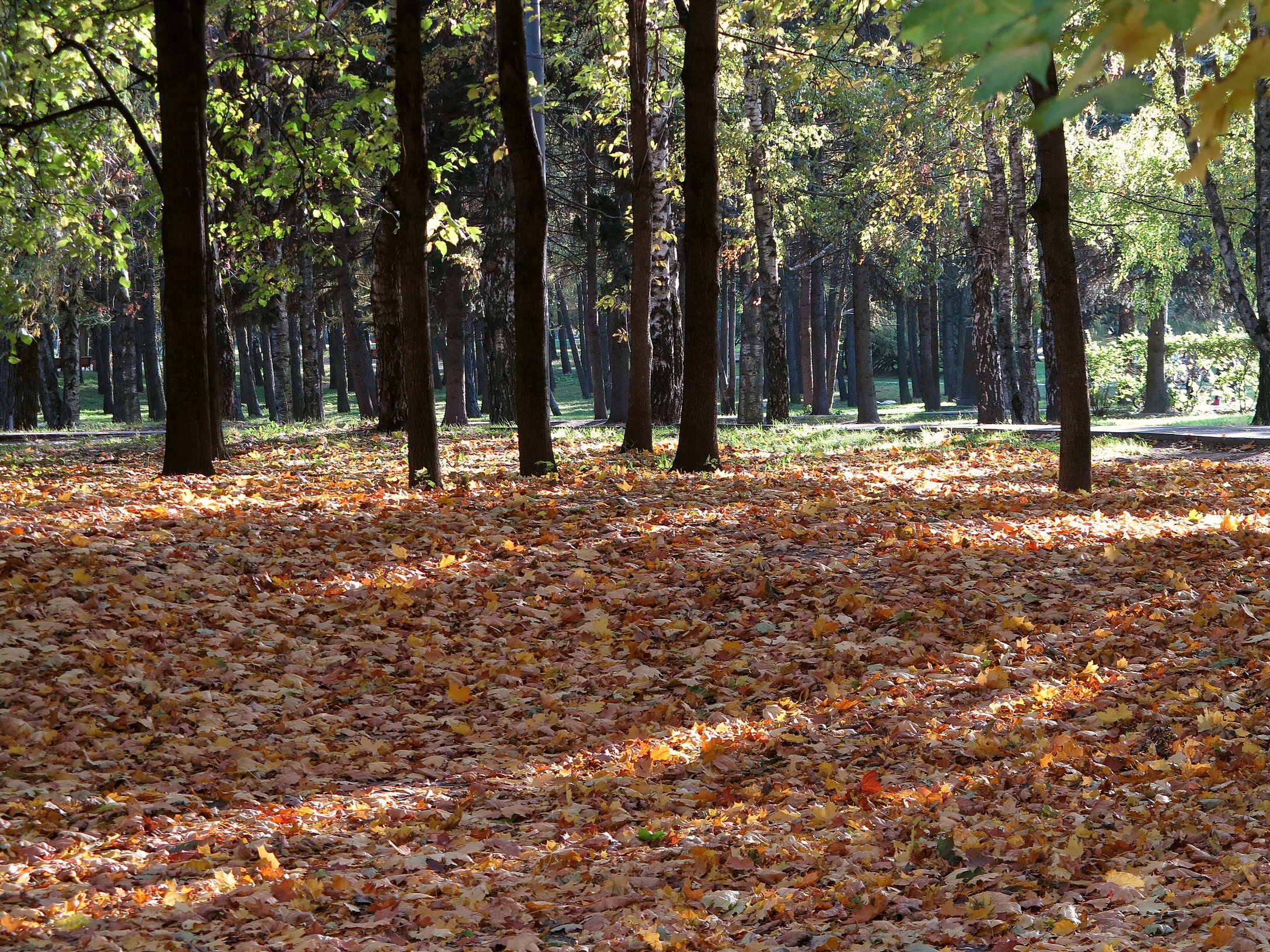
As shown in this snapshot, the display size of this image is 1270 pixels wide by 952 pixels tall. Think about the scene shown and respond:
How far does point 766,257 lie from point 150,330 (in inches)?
945

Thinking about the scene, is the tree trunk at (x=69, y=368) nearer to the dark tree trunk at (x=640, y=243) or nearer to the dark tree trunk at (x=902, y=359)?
the dark tree trunk at (x=640, y=243)

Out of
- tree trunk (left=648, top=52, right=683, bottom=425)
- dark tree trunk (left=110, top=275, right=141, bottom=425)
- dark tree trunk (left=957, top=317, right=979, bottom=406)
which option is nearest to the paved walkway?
tree trunk (left=648, top=52, right=683, bottom=425)

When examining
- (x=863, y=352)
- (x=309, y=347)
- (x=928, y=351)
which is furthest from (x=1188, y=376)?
(x=309, y=347)

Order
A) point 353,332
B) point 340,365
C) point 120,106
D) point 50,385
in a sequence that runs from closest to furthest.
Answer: point 120,106
point 50,385
point 353,332
point 340,365

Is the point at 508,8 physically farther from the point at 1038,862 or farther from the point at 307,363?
the point at 307,363

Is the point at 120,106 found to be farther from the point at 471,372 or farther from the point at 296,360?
the point at 471,372

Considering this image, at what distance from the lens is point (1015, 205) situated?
22156mm

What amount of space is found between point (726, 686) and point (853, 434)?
14.0m

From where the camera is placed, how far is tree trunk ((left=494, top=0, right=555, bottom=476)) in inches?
426

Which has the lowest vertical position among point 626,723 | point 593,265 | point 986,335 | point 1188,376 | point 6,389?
point 626,723

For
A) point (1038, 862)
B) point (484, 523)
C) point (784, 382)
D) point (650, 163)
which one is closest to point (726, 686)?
point (1038, 862)

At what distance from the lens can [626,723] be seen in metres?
5.79

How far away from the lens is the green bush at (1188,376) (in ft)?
99.3

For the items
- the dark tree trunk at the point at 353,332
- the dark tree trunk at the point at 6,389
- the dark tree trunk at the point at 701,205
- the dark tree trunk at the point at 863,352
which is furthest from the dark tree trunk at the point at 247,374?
the dark tree trunk at the point at 701,205
